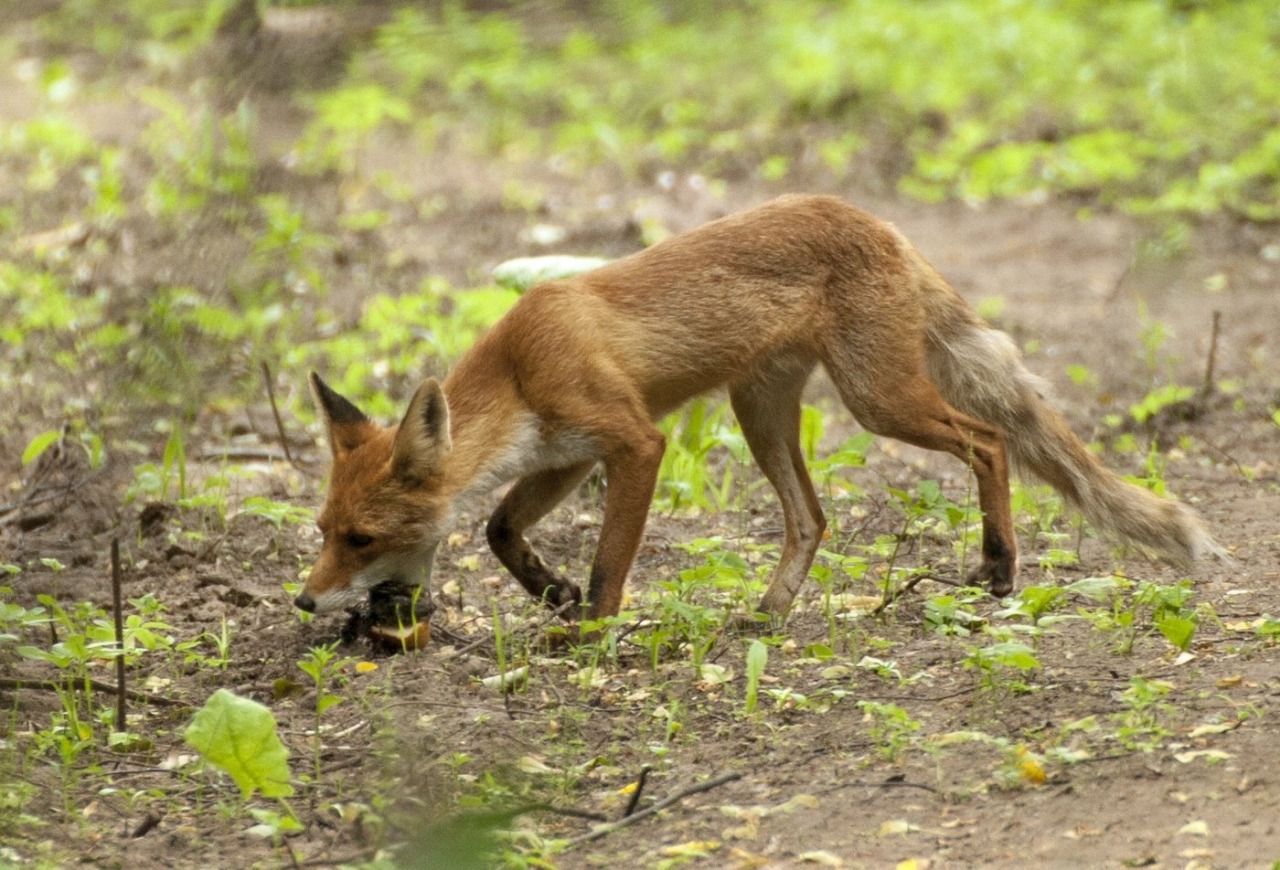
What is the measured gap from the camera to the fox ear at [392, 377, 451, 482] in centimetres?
513

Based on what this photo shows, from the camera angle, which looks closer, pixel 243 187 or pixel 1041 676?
pixel 243 187

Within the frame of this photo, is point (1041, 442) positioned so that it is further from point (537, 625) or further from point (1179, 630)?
point (537, 625)

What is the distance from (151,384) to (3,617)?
7.68 ft

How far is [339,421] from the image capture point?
18.1 ft

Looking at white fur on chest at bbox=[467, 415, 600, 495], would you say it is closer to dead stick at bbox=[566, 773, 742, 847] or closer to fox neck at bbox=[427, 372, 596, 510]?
fox neck at bbox=[427, 372, 596, 510]

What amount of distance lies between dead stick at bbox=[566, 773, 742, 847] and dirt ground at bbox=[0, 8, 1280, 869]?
3cm

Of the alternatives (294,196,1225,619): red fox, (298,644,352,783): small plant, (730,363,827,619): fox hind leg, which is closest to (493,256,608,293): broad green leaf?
(294,196,1225,619): red fox

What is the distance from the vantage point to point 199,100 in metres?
1.99

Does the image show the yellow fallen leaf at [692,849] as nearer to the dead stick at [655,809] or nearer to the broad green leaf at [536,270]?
the dead stick at [655,809]

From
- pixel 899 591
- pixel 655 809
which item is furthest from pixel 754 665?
pixel 899 591

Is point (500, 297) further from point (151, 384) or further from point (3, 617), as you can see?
point (151, 384)

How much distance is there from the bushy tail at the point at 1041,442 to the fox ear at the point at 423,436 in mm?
2148

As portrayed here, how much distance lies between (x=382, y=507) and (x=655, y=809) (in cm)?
189

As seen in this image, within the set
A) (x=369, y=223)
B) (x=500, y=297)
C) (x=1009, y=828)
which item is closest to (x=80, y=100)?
(x=369, y=223)
